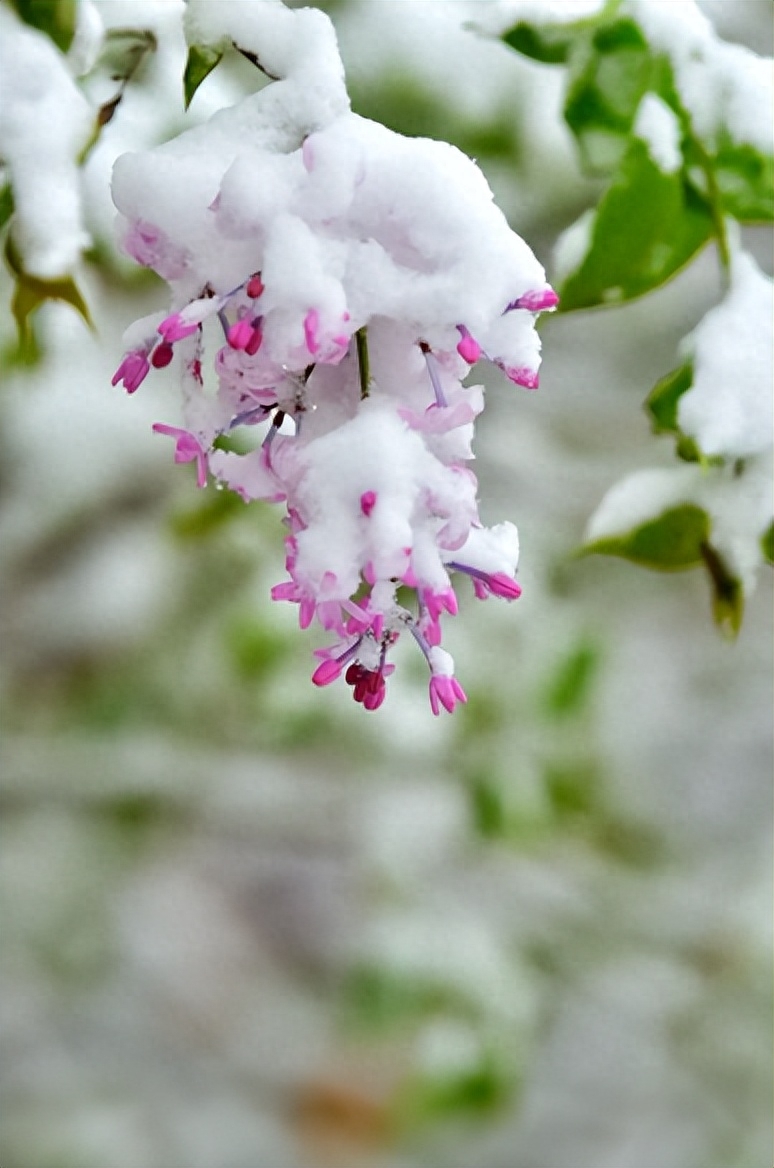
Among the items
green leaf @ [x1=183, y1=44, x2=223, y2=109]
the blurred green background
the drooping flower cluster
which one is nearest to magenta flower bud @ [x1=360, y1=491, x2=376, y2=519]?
the drooping flower cluster

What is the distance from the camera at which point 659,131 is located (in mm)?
427

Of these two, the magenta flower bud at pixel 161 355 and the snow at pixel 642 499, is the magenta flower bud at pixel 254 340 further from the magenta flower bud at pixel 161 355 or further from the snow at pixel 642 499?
the snow at pixel 642 499

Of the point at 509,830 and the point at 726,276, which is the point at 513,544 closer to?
the point at 726,276

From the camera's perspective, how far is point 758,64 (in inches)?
17.6

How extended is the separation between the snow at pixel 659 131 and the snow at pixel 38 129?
0.67ft

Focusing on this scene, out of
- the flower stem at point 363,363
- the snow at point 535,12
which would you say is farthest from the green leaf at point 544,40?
the flower stem at point 363,363

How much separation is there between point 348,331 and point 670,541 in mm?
262

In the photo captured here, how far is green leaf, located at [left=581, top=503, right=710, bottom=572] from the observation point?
48cm

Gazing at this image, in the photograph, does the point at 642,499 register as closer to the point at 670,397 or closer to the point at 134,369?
the point at 670,397

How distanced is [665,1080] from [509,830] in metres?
0.24

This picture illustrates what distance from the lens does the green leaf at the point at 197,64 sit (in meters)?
0.36

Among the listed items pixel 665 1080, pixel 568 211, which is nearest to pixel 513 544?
pixel 568 211

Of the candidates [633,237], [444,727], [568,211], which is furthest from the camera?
[444,727]

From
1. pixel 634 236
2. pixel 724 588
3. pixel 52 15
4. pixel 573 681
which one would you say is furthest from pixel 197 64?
pixel 573 681
